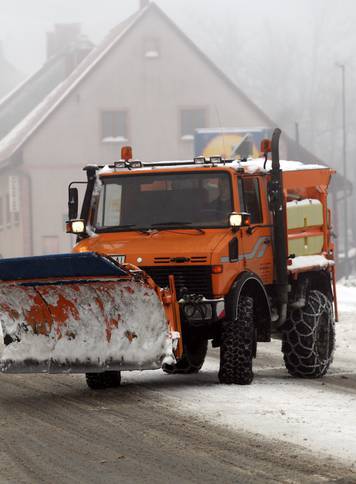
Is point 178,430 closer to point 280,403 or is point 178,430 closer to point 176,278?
point 280,403

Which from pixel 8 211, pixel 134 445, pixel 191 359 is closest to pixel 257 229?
pixel 191 359

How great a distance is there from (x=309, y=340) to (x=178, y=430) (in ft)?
14.0

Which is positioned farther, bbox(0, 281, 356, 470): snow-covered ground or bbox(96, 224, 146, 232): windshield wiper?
bbox(96, 224, 146, 232): windshield wiper

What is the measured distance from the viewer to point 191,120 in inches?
2174

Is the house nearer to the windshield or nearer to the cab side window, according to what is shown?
the windshield

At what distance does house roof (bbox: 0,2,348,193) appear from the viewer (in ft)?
176

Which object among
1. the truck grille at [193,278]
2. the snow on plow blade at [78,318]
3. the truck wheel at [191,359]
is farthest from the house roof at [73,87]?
the truck grille at [193,278]

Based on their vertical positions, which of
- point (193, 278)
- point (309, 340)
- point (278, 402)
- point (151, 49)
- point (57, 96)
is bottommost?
point (278, 402)

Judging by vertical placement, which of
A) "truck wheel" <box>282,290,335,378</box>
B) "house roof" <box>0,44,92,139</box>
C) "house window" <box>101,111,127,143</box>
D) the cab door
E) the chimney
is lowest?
"truck wheel" <box>282,290,335,378</box>

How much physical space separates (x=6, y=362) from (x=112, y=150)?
42679 millimetres

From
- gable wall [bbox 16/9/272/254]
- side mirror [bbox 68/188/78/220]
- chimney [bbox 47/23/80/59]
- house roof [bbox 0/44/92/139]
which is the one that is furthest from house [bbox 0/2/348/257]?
side mirror [bbox 68/188/78/220]

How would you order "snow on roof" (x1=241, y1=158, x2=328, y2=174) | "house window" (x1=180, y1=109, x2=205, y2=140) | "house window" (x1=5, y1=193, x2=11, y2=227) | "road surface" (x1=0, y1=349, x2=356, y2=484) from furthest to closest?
"house window" (x1=5, y1=193, x2=11, y2=227) → "house window" (x1=180, y1=109, x2=205, y2=140) → "snow on roof" (x1=241, y1=158, x2=328, y2=174) → "road surface" (x1=0, y1=349, x2=356, y2=484)

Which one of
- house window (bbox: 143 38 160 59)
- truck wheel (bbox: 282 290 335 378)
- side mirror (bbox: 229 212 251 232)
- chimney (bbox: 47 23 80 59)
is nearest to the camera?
side mirror (bbox: 229 212 251 232)

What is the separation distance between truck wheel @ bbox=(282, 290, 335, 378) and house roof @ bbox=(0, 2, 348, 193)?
132ft
